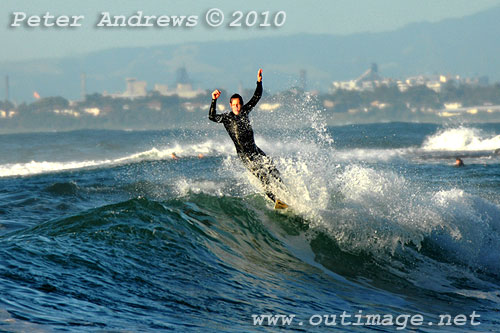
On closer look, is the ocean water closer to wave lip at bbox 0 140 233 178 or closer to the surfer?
the surfer

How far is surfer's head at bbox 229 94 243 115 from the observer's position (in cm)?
1160

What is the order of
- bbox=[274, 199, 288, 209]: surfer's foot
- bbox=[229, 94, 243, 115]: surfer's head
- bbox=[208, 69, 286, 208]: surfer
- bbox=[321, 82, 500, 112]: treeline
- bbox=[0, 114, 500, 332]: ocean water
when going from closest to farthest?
bbox=[0, 114, 500, 332]: ocean water
bbox=[229, 94, 243, 115]: surfer's head
bbox=[208, 69, 286, 208]: surfer
bbox=[274, 199, 288, 209]: surfer's foot
bbox=[321, 82, 500, 112]: treeline

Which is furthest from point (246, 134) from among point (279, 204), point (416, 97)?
point (416, 97)

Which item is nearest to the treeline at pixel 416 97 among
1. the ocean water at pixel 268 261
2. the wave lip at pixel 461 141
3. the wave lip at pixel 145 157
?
the wave lip at pixel 461 141

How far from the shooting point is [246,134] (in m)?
11.9

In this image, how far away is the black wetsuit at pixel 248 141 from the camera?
11.8m

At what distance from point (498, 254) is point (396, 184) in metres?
2.74

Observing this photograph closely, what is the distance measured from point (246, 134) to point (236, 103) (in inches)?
24.5

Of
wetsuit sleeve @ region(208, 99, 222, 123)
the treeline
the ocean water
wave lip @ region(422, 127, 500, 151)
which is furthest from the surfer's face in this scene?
the treeline

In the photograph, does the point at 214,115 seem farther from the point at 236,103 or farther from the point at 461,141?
the point at 461,141

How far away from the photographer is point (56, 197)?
20.2 m

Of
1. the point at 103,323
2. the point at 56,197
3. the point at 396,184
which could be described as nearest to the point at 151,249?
the point at 103,323

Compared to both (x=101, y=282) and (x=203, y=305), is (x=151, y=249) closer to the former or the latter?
(x=101, y=282)

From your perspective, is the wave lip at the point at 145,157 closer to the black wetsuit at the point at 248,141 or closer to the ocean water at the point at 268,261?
the ocean water at the point at 268,261
